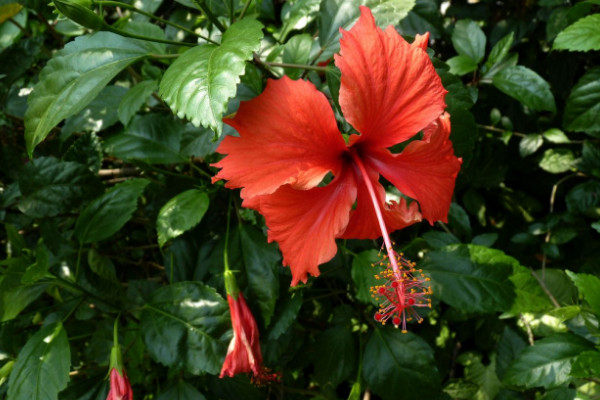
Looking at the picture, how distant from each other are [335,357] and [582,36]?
102cm

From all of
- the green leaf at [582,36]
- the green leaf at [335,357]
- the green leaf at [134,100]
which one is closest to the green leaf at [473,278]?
the green leaf at [335,357]

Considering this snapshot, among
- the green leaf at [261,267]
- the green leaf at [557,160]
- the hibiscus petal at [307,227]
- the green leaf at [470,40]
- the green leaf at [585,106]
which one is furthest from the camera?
the green leaf at [557,160]

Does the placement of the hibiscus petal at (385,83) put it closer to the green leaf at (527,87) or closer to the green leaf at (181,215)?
the green leaf at (181,215)

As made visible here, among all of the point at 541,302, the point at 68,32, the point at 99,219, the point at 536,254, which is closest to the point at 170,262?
the point at 99,219

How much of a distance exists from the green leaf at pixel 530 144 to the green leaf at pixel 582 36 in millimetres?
405

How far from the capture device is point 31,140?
2.79 feet

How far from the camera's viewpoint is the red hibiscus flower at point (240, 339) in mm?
1062

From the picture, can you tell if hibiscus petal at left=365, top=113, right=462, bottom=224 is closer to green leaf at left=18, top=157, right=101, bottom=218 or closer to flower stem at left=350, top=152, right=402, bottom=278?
flower stem at left=350, top=152, right=402, bottom=278

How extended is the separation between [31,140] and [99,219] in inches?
19.5

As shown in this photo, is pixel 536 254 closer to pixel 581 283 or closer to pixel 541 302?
pixel 541 302

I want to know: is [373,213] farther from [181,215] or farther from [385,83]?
[181,215]

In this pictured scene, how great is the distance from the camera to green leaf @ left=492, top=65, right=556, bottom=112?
1.31m

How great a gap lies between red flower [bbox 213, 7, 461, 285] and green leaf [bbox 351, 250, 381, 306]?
27 cm

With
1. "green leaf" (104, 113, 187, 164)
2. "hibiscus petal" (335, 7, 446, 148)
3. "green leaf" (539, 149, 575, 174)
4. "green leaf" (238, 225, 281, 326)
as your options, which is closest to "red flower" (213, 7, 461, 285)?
"hibiscus petal" (335, 7, 446, 148)
